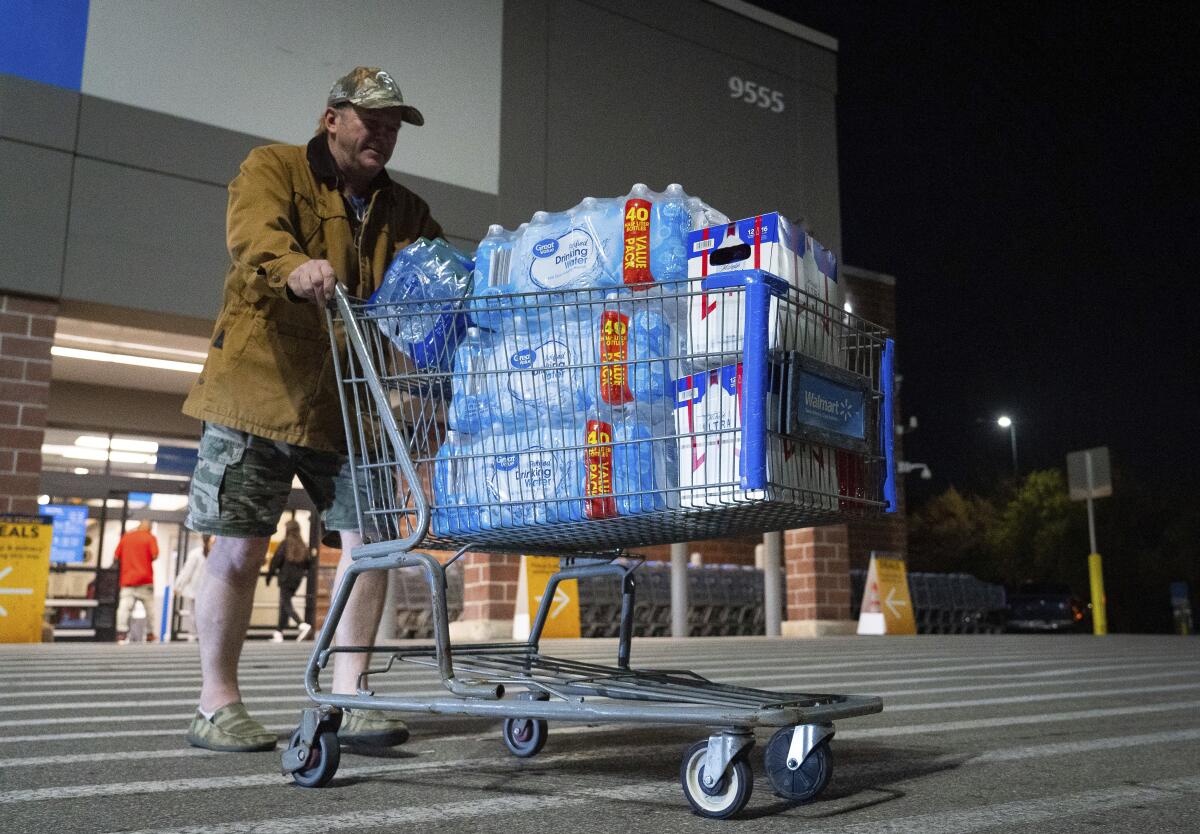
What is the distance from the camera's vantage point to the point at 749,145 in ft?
50.2

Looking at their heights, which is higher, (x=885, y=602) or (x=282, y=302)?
(x=282, y=302)

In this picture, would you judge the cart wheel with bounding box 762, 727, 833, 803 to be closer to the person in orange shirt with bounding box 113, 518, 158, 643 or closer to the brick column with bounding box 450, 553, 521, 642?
the brick column with bounding box 450, 553, 521, 642

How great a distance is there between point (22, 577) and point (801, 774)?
29.1 feet

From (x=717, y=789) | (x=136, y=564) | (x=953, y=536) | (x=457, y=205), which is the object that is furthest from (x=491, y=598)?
(x=953, y=536)

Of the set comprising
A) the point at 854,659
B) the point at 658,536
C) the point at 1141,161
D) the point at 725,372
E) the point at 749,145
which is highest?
the point at 1141,161

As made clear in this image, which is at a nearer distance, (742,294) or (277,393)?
(742,294)

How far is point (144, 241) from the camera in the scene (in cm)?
1075

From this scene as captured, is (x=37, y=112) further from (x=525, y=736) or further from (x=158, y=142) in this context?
(x=525, y=736)

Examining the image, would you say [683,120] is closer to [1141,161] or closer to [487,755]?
[487,755]

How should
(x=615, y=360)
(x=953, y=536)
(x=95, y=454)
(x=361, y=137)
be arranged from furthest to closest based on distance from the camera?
(x=953, y=536), (x=95, y=454), (x=361, y=137), (x=615, y=360)

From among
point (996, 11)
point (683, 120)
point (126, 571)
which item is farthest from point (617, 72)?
point (996, 11)

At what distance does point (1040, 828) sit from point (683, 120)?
45.1 ft

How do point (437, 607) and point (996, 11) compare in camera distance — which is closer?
point (437, 607)

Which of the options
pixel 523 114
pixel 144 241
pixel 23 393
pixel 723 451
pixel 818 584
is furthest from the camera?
pixel 818 584
